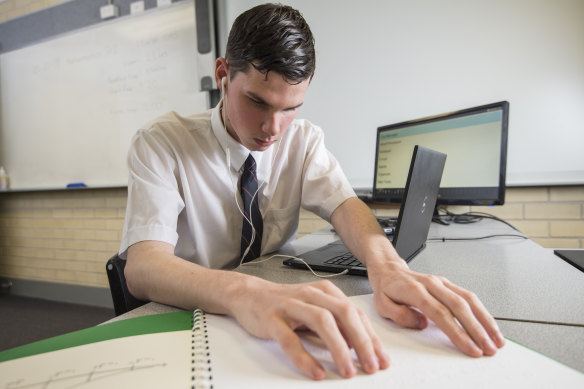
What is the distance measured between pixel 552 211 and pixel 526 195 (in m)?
0.13

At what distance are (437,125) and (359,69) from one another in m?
0.68

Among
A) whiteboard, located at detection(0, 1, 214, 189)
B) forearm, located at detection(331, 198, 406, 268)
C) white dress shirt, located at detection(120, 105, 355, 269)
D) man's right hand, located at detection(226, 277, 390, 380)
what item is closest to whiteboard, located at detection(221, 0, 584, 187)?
whiteboard, located at detection(0, 1, 214, 189)

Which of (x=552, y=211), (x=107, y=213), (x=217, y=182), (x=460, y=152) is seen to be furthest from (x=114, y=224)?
(x=552, y=211)

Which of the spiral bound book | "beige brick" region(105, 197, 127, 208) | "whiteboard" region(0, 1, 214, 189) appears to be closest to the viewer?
the spiral bound book

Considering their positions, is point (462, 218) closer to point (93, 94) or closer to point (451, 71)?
point (451, 71)

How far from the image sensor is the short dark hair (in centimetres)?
74

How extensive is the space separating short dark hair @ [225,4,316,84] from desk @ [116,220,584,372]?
454 millimetres

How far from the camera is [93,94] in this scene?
7.92 feet

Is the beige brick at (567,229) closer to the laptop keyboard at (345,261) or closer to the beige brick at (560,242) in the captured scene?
the beige brick at (560,242)

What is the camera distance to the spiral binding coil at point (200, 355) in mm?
332

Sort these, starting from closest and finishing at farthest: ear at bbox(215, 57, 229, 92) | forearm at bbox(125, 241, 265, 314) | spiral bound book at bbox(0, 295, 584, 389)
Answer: spiral bound book at bbox(0, 295, 584, 389) < forearm at bbox(125, 241, 265, 314) < ear at bbox(215, 57, 229, 92)

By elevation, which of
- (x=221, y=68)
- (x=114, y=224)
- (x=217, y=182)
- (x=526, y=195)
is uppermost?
(x=221, y=68)

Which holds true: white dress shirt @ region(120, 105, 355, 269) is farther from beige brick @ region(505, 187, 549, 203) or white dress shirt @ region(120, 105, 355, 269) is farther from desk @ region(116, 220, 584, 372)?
beige brick @ region(505, 187, 549, 203)

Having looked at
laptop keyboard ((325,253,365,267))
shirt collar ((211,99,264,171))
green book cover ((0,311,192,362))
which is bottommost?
laptop keyboard ((325,253,365,267))
